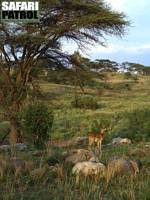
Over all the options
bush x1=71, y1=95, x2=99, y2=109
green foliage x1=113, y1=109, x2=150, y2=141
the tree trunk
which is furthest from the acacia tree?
bush x1=71, y1=95, x2=99, y2=109

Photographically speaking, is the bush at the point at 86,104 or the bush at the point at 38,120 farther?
the bush at the point at 86,104

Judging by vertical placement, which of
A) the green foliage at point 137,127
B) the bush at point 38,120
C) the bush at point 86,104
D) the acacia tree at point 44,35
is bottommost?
the bush at point 86,104

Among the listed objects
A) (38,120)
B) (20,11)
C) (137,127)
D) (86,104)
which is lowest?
(86,104)

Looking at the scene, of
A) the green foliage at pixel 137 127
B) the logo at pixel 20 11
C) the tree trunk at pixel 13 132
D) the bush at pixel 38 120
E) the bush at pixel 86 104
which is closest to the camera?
the bush at pixel 38 120

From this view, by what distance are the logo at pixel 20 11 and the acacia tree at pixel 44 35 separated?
39cm

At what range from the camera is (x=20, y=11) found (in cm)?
1838

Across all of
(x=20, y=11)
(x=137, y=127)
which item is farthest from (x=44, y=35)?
(x=137, y=127)

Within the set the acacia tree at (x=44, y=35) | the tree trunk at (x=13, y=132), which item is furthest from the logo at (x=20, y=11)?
the tree trunk at (x=13, y=132)

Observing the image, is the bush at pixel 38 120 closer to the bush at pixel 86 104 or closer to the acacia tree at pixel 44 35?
the acacia tree at pixel 44 35

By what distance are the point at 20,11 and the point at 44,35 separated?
4.13 ft

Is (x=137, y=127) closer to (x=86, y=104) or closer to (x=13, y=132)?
(x=13, y=132)

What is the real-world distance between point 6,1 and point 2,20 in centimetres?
63

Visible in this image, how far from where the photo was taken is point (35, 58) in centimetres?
2017

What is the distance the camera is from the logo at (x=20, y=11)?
58.9 ft
